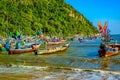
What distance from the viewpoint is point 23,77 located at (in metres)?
24.4

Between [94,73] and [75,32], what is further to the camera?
[75,32]

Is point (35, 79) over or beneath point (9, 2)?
beneath

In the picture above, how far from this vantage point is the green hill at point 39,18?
371 ft

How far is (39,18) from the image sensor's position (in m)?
142

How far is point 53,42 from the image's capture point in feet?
289

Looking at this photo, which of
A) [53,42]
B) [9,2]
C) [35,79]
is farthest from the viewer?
[9,2]

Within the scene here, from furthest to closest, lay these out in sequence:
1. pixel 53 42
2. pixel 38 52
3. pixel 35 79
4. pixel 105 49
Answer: pixel 53 42, pixel 38 52, pixel 105 49, pixel 35 79

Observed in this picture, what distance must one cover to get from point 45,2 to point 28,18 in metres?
40.8

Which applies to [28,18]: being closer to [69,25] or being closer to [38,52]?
[69,25]

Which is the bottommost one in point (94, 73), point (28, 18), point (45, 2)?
point (94, 73)

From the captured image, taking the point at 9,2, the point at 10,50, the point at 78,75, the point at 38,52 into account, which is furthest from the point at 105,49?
the point at 9,2

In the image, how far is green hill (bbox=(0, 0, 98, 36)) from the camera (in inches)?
4451

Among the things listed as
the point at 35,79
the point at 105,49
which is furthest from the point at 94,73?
the point at 105,49

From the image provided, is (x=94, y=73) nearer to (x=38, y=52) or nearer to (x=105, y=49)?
(x=105, y=49)
